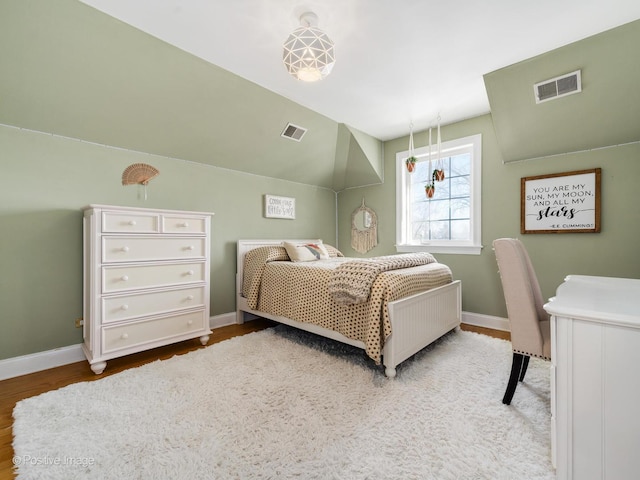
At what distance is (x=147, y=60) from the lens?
2.13 m

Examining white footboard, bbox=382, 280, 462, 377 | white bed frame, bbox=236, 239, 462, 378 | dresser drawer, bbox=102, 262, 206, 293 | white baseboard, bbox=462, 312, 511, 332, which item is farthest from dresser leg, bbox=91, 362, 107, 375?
white baseboard, bbox=462, 312, 511, 332

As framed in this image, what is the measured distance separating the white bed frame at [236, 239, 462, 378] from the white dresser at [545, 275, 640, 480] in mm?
1037

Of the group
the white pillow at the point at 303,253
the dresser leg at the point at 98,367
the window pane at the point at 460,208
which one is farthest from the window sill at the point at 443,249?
the dresser leg at the point at 98,367

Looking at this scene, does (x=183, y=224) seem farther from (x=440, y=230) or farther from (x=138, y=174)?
(x=440, y=230)

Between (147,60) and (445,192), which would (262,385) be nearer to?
(147,60)

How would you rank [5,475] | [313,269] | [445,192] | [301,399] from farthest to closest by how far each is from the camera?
1. [445,192]
2. [313,269]
3. [301,399]
4. [5,475]

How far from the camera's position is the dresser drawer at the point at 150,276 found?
7.29 feet

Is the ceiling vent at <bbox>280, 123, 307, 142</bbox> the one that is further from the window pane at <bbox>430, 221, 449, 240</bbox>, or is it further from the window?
the window pane at <bbox>430, 221, 449, 240</bbox>

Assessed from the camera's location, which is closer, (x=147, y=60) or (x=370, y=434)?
(x=370, y=434)

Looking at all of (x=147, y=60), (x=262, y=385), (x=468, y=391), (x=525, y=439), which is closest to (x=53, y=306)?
(x=262, y=385)

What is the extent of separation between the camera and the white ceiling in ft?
5.79

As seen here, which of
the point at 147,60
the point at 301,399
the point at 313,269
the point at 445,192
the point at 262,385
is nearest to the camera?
the point at 301,399

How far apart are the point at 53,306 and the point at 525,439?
336cm

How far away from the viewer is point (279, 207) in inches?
156
